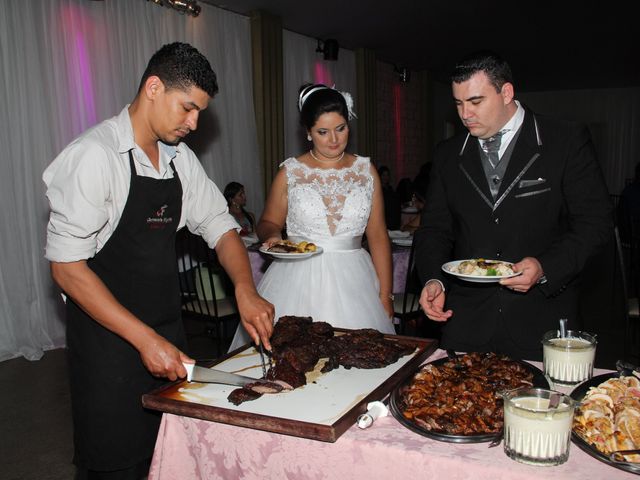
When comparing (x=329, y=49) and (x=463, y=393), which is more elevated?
(x=329, y=49)

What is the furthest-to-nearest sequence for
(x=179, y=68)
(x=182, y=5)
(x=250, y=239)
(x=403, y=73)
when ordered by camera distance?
(x=403, y=73), (x=182, y=5), (x=250, y=239), (x=179, y=68)

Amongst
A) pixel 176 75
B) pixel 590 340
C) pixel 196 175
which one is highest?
pixel 176 75

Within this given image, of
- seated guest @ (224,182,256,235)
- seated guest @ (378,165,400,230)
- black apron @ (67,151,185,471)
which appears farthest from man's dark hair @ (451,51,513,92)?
seated guest @ (378,165,400,230)

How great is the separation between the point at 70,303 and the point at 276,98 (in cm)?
611

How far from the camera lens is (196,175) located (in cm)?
198

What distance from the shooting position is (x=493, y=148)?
6.87 ft

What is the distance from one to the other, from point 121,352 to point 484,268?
1.09 m

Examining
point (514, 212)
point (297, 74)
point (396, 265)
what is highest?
point (297, 74)

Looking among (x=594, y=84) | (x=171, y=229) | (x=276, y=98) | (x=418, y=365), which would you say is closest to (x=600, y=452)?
(x=418, y=365)

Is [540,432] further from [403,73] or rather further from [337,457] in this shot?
[403,73]

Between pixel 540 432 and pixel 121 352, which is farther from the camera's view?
pixel 121 352

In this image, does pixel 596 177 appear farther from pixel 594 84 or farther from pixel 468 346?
pixel 594 84

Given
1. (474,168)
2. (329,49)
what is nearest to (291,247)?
(474,168)

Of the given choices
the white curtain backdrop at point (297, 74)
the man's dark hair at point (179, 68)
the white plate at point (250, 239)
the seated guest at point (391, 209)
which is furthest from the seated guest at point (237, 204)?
the man's dark hair at point (179, 68)
